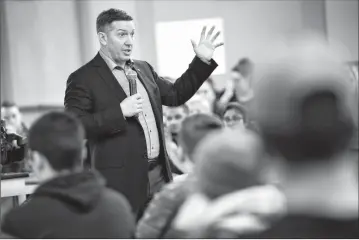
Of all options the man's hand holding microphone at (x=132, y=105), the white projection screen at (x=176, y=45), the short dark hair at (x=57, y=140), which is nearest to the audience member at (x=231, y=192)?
the short dark hair at (x=57, y=140)

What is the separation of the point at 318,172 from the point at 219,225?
207 millimetres

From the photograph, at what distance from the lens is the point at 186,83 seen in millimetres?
2711

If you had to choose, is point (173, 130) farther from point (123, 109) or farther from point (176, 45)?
point (176, 45)

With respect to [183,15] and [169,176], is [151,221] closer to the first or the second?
[169,176]

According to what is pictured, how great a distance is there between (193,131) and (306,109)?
0.99 m

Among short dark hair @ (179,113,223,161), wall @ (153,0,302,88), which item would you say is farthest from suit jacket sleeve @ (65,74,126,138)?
wall @ (153,0,302,88)

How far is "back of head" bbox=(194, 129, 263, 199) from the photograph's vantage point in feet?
3.92

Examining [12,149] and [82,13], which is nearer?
[12,149]

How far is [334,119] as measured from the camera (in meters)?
1.00

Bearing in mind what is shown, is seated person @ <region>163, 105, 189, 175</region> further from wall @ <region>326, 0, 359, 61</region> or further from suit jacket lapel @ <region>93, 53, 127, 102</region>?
wall @ <region>326, 0, 359, 61</region>

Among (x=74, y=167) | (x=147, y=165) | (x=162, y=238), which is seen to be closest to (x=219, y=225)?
(x=162, y=238)

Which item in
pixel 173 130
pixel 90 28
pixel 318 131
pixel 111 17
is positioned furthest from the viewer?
pixel 90 28

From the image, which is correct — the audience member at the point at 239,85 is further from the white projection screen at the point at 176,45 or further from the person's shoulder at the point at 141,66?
the person's shoulder at the point at 141,66

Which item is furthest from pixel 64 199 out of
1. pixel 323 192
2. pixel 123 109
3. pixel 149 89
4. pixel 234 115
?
pixel 234 115
